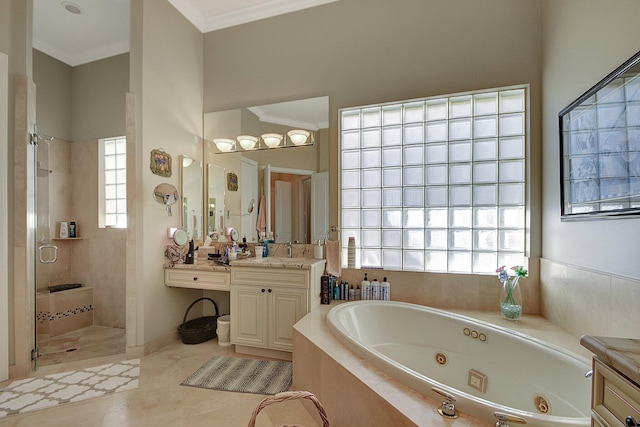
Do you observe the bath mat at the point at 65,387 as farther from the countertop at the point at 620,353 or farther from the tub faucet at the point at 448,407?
the countertop at the point at 620,353

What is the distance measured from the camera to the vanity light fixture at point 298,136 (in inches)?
114

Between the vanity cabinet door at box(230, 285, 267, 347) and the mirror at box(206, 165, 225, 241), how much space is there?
0.92m

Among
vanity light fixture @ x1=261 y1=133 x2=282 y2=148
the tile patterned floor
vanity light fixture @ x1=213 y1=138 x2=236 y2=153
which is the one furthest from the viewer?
vanity light fixture @ x1=213 y1=138 x2=236 y2=153

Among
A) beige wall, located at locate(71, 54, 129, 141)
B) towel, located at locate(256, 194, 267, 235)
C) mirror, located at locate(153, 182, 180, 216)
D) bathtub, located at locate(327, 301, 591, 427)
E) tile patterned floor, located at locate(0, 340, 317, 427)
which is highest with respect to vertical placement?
beige wall, located at locate(71, 54, 129, 141)

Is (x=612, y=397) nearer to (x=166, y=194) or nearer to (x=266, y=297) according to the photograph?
(x=266, y=297)

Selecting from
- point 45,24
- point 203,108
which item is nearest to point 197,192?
point 203,108

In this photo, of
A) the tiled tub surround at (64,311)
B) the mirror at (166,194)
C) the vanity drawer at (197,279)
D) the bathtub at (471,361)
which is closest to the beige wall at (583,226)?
the bathtub at (471,361)

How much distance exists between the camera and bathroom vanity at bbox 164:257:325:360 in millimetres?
2396

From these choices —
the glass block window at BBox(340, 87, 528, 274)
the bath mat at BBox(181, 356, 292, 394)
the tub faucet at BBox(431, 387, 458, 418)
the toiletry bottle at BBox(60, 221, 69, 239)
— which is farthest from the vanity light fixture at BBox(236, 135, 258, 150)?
the tub faucet at BBox(431, 387, 458, 418)

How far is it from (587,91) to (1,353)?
4200mm

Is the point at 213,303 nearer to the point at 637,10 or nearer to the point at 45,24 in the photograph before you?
the point at 45,24

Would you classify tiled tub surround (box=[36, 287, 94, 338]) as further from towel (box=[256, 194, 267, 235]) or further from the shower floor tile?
towel (box=[256, 194, 267, 235])

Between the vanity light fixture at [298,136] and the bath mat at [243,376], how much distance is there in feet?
6.78

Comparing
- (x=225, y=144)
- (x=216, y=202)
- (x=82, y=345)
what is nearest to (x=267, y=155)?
(x=225, y=144)
